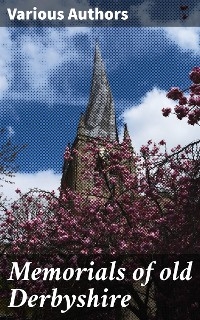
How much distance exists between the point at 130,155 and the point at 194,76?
21.8 ft

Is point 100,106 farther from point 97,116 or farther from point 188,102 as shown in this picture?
point 188,102

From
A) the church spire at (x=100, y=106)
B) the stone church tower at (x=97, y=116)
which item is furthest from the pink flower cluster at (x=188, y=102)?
the church spire at (x=100, y=106)

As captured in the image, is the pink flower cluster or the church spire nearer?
the pink flower cluster

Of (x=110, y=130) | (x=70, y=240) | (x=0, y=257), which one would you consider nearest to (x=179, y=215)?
(x=70, y=240)

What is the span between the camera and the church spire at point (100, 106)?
1681 inches

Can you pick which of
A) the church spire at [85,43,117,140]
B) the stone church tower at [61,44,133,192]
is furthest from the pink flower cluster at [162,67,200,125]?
the church spire at [85,43,117,140]

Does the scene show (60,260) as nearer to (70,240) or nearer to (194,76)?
(70,240)

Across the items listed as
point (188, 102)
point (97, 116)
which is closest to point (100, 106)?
point (97, 116)

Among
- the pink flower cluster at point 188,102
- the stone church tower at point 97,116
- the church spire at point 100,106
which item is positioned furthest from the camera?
the church spire at point 100,106

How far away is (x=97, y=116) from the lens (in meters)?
43.6

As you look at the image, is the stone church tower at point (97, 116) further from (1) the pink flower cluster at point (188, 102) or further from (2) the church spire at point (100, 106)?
(1) the pink flower cluster at point (188, 102)

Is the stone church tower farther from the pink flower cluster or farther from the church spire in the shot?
the pink flower cluster

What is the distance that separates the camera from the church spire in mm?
42688

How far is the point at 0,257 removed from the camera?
10906 mm
